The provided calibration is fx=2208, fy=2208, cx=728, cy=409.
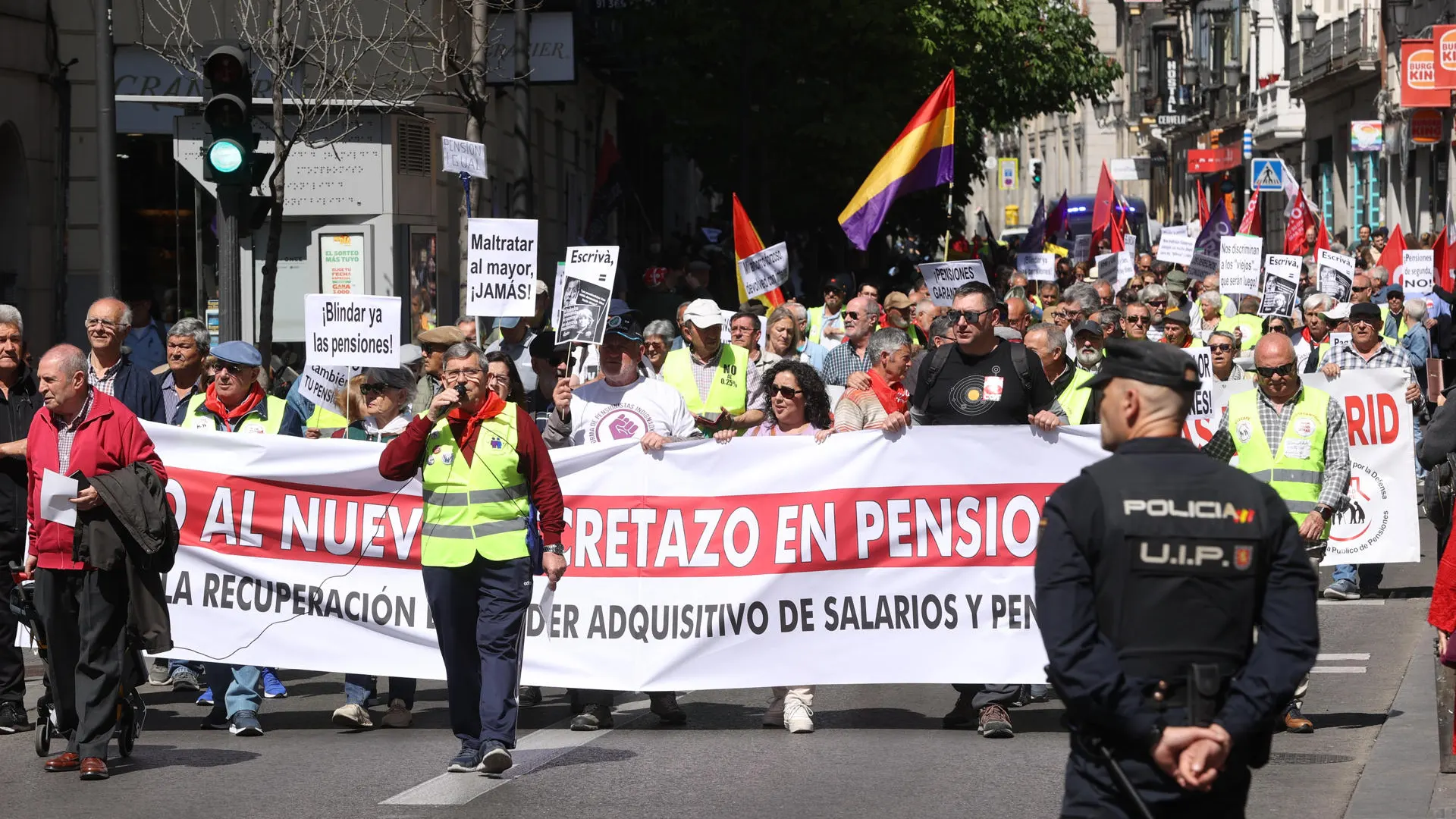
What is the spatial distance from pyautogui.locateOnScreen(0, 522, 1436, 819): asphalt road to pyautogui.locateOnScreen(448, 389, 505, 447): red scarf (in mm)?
1332

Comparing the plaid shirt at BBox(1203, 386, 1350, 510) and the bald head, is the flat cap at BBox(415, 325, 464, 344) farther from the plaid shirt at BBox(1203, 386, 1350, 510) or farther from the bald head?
the bald head

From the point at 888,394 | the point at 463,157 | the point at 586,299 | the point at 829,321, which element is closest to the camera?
the point at 888,394

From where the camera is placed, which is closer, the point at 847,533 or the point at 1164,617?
the point at 1164,617

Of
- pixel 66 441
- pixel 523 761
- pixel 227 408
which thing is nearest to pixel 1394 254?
pixel 227 408

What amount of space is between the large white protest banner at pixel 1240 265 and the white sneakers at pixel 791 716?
1158 cm

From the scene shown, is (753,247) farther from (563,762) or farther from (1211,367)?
(563,762)

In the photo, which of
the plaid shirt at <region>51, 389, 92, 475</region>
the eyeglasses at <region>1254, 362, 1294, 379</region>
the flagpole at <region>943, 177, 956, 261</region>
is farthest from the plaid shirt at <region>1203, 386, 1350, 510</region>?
the flagpole at <region>943, 177, 956, 261</region>

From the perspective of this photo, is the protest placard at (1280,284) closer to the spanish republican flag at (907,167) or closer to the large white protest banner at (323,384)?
the spanish republican flag at (907,167)

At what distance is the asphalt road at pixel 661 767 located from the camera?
8023 mm

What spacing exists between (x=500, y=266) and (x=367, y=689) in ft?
16.0

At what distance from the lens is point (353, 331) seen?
A: 12.3m

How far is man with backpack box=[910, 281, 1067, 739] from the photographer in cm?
984

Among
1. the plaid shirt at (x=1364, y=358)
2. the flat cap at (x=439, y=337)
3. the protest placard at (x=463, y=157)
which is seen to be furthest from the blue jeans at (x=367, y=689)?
the plaid shirt at (x=1364, y=358)

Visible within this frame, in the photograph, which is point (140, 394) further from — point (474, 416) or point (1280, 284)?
point (1280, 284)
